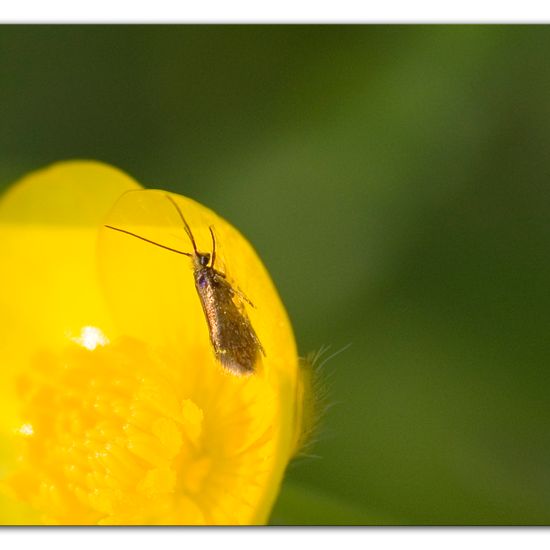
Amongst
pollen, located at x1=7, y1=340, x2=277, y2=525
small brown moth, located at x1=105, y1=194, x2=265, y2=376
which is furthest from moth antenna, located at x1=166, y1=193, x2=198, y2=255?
pollen, located at x1=7, y1=340, x2=277, y2=525

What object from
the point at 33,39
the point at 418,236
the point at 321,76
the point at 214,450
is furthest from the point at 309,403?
the point at 33,39

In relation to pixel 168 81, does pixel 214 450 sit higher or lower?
lower

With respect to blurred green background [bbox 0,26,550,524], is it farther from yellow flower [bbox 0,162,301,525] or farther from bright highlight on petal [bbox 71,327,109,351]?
bright highlight on petal [bbox 71,327,109,351]

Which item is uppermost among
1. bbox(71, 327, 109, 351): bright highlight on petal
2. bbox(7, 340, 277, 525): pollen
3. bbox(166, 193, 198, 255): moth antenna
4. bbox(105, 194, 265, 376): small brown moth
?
bbox(166, 193, 198, 255): moth antenna

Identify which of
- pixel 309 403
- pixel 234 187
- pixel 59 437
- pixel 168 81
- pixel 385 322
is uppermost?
pixel 168 81


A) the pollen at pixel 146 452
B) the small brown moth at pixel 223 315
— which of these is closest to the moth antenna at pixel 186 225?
the small brown moth at pixel 223 315

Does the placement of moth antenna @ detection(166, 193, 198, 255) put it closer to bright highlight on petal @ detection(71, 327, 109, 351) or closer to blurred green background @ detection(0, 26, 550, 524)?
blurred green background @ detection(0, 26, 550, 524)

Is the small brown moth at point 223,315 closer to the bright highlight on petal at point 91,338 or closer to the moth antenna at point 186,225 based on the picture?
the moth antenna at point 186,225

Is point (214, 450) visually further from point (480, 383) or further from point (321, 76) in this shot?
point (321, 76)

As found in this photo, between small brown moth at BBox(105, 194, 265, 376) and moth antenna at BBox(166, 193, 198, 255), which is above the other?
moth antenna at BBox(166, 193, 198, 255)
